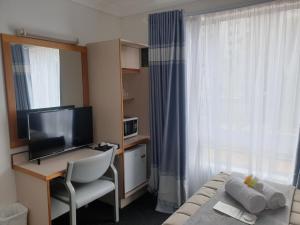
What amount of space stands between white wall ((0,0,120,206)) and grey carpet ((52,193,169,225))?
0.75 meters

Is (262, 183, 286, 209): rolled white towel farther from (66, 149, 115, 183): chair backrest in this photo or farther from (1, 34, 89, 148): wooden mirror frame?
(1, 34, 89, 148): wooden mirror frame

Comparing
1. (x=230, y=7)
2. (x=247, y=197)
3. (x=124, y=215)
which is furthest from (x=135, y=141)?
(x=230, y=7)

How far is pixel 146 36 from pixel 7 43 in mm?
1650

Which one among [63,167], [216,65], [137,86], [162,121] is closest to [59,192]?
[63,167]

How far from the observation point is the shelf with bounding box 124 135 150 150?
110 inches

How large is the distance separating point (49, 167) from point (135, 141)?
3.51 feet

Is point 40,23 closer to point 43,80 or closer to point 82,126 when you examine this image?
point 43,80

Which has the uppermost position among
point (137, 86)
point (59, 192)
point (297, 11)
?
point (297, 11)

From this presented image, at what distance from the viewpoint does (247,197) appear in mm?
1531

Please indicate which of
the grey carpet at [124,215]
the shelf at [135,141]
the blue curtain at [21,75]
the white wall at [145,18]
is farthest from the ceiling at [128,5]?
the grey carpet at [124,215]

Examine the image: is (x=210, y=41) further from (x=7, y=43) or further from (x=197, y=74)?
(x=7, y=43)

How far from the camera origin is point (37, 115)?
220cm

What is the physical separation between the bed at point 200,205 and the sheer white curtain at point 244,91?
1.95 feet

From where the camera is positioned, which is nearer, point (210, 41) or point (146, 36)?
point (210, 41)
